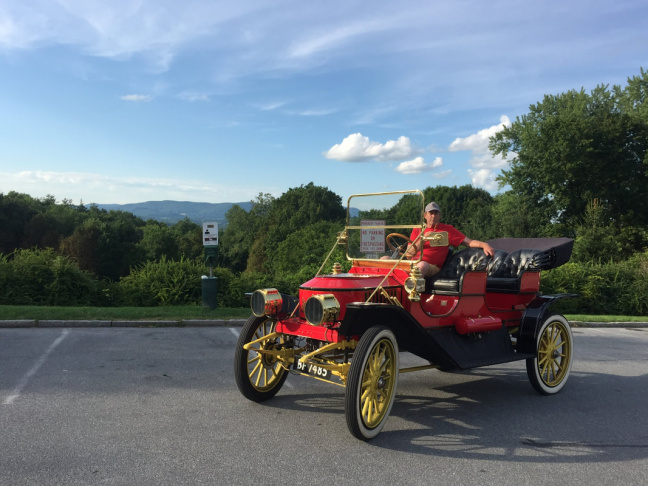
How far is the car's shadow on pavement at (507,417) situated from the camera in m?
4.16

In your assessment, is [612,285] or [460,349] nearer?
[460,349]

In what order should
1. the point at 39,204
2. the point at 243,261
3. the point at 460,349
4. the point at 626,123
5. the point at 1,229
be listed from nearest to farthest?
the point at 460,349 < the point at 626,123 < the point at 1,229 < the point at 39,204 < the point at 243,261

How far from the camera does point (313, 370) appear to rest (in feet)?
15.0

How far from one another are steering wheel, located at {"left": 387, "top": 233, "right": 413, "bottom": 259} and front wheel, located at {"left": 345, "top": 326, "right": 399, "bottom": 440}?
1316mm

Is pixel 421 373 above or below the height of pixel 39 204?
below

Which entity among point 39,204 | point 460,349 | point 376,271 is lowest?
point 460,349

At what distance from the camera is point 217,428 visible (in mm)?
4410

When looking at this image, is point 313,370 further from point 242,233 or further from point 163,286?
point 242,233

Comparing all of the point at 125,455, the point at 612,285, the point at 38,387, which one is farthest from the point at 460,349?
the point at 612,285

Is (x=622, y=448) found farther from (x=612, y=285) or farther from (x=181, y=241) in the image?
(x=181, y=241)

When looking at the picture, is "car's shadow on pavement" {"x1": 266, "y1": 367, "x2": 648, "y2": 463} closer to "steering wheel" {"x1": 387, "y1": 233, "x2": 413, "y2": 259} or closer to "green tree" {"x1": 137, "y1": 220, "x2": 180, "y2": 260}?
"steering wheel" {"x1": 387, "y1": 233, "x2": 413, "y2": 259}

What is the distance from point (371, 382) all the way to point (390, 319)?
2.01ft

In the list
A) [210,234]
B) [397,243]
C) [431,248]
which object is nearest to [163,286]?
[210,234]

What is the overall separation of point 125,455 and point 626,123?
3786 cm
